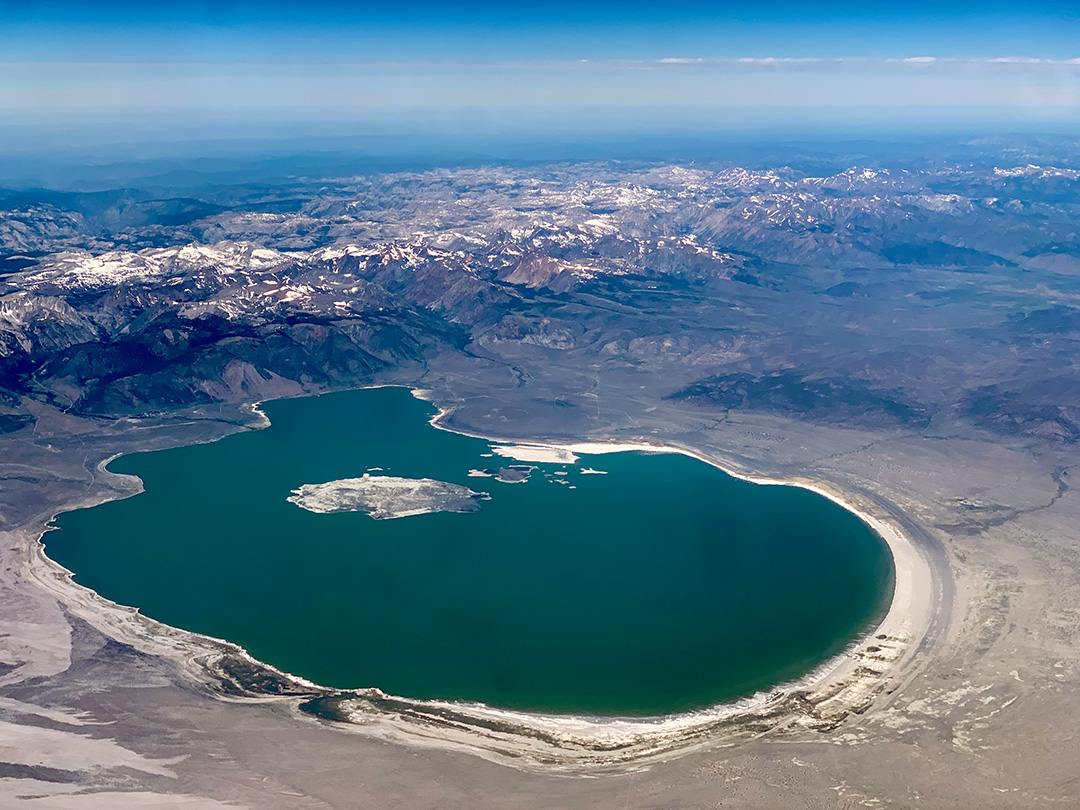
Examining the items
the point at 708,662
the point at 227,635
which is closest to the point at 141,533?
the point at 227,635

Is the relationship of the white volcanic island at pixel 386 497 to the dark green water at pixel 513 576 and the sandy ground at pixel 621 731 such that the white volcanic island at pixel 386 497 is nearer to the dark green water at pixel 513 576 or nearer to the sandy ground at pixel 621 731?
the dark green water at pixel 513 576

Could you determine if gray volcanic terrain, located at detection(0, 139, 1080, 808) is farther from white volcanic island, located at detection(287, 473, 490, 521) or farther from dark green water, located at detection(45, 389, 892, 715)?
white volcanic island, located at detection(287, 473, 490, 521)

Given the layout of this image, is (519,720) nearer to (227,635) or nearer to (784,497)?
(227,635)

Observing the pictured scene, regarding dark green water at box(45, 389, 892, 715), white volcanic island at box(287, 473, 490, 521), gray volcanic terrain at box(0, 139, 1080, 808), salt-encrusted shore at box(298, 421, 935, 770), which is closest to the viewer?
gray volcanic terrain at box(0, 139, 1080, 808)

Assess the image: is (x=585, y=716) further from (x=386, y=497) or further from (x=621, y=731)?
(x=386, y=497)

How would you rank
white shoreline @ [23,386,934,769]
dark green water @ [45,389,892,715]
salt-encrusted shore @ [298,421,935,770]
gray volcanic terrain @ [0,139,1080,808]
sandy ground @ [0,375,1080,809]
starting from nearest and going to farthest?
1. sandy ground @ [0,375,1080,809]
2. gray volcanic terrain @ [0,139,1080,808]
3. salt-encrusted shore @ [298,421,935,770]
4. white shoreline @ [23,386,934,769]
5. dark green water @ [45,389,892,715]

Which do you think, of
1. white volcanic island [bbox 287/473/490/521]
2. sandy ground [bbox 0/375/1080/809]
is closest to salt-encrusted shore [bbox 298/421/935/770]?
sandy ground [bbox 0/375/1080/809]
